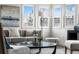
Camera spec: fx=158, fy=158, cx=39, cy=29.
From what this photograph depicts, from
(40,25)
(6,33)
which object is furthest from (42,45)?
(6,33)

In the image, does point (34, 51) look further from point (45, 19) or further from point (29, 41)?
point (45, 19)

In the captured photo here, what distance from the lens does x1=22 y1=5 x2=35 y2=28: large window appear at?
288 cm

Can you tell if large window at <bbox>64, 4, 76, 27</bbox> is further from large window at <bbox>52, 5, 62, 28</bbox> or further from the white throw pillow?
the white throw pillow

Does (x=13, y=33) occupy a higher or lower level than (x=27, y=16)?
lower

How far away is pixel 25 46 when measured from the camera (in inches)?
117

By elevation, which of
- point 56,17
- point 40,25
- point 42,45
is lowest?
point 42,45

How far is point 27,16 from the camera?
9.55 feet

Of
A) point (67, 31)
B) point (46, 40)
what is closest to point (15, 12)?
point (46, 40)

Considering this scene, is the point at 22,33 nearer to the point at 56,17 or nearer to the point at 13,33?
the point at 13,33

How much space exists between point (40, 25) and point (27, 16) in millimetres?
294

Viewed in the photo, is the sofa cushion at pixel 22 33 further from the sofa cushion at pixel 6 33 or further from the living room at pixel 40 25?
the sofa cushion at pixel 6 33

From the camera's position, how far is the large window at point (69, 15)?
9.34 feet

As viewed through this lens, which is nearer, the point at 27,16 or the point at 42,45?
the point at 27,16
